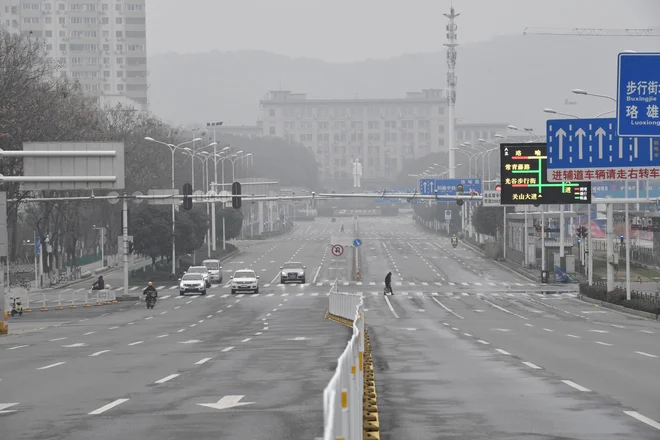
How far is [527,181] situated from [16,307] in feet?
84.6

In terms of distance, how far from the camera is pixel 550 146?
164ft

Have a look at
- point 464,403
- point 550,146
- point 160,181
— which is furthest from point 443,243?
point 464,403

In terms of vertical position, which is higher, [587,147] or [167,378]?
[587,147]

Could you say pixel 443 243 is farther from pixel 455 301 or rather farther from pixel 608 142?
pixel 608 142

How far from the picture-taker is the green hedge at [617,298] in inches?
2229

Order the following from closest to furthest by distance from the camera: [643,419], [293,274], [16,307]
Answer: [643,419] → [16,307] → [293,274]

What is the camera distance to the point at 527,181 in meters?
54.3

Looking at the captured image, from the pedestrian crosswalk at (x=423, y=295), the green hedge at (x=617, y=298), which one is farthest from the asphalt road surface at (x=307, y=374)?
the pedestrian crosswalk at (x=423, y=295)

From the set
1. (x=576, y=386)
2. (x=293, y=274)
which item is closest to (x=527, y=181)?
(x=576, y=386)

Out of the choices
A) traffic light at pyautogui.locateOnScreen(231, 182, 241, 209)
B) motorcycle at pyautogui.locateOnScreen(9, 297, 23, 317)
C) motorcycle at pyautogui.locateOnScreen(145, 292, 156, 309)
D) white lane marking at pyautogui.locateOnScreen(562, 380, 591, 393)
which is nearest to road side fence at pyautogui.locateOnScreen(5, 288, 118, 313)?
motorcycle at pyautogui.locateOnScreen(9, 297, 23, 317)

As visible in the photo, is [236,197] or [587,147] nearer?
[587,147]

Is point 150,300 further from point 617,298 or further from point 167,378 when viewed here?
point 167,378

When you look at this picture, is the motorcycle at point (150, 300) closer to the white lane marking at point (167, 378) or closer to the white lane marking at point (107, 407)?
the white lane marking at point (167, 378)

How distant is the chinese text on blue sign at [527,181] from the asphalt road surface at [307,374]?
5.27 m
